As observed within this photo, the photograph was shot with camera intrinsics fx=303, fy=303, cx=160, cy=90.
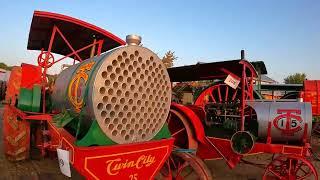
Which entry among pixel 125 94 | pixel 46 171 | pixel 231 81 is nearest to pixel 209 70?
pixel 231 81

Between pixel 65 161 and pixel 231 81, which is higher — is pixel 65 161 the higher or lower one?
the lower one

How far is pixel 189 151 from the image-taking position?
3.94 meters

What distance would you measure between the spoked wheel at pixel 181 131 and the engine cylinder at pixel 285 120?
41.1 inches

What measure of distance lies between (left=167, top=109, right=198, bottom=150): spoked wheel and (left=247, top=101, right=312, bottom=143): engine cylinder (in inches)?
41.1

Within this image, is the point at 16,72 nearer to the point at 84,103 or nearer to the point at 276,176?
the point at 84,103

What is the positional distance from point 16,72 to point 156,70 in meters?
3.11

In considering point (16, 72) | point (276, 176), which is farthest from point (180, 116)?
point (16, 72)

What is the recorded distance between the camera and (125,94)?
9.00ft

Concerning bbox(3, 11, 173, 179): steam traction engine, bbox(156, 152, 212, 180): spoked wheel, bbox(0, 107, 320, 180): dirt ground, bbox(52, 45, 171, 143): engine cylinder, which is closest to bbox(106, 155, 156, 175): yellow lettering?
bbox(3, 11, 173, 179): steam traction engine

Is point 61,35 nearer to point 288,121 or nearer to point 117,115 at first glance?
point 117,115

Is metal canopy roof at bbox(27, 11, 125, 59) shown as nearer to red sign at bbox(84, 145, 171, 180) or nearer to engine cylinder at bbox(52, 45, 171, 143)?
engine cylinder at bbox(52, 45, 171, 143)

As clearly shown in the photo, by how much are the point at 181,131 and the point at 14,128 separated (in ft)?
9.26

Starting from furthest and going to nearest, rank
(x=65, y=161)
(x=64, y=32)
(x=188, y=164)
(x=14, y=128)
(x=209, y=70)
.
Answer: (x=64, y=32), (x=209, y=70), (x=14, y=128), (x=188, y=164), (x=65, y=161)

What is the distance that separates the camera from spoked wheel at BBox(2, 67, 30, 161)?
5078 millimetres
